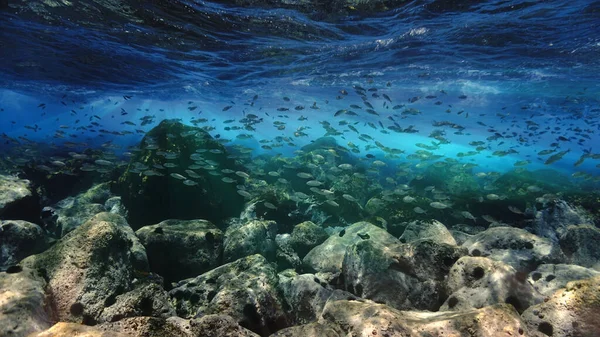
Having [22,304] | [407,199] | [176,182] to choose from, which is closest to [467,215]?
[407,199]

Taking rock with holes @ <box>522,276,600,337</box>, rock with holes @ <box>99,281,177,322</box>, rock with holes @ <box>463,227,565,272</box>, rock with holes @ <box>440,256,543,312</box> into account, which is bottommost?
rock with holes @ <box>463,227,565,272</box>

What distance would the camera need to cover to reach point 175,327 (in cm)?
314

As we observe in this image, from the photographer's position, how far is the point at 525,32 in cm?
1412

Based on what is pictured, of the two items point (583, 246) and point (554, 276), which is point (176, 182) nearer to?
point (554, 276)

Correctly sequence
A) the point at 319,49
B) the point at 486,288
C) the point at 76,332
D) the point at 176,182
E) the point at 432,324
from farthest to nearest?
the point at 319,49
the point at 176,182
the point at 486,288
the point at 432,324
the point at 76,332

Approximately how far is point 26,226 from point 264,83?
21844 millimetres

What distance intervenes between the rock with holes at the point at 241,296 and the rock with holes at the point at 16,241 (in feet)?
19.4

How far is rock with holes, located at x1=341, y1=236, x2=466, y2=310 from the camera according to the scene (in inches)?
221

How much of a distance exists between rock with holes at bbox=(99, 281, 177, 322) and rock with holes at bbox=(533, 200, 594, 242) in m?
11.5

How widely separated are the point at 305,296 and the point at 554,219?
9.65 metres

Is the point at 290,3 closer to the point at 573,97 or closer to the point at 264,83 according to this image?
the point at 264,83

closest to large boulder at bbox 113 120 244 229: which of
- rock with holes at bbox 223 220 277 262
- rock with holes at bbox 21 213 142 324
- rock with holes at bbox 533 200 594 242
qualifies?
rock with holes at bbox 223 220 277 262

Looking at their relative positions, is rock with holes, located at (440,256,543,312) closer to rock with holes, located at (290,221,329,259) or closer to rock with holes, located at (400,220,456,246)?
rock with holes, located at (400,220,456,246)

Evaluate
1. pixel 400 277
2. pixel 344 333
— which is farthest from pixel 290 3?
pixel 344 333
